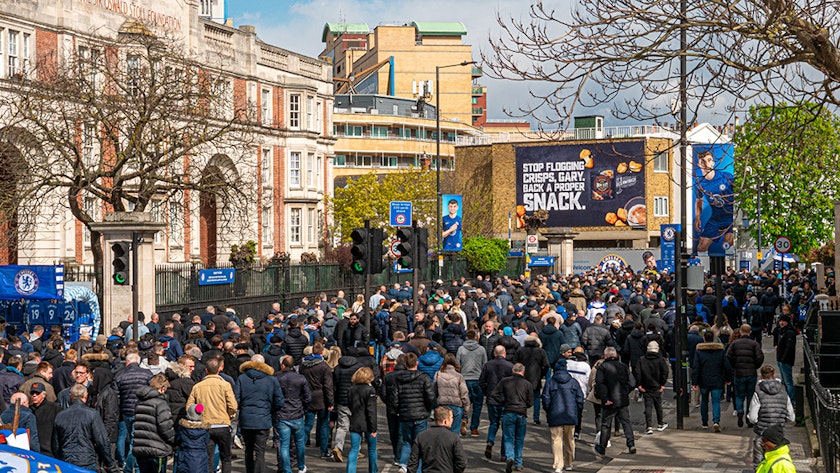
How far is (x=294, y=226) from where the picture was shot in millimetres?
58250

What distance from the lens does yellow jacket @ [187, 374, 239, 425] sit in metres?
13.2

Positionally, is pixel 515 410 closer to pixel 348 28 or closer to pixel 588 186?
pixel 588 186

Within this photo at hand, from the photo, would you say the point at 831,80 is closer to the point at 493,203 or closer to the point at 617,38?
the point at 617,38

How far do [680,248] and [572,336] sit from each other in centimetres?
404

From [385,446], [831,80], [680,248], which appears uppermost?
[831,80]

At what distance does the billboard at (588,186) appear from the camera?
3078 inches

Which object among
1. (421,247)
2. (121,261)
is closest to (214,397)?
(121,261)

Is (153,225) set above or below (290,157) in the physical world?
below

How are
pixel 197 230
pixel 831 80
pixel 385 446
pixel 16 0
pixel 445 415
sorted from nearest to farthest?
pixel 445 415, pixel 831 80, pixel 385 446, pixel 16 0, pixel 197 230

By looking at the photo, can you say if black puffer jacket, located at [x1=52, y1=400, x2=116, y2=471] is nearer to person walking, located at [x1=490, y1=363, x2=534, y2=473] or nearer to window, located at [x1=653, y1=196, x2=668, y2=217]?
person walking, located at [x1=490, y1=363, x2=534, y2=473]

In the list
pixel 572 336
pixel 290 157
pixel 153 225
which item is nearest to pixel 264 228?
pixel 290 157

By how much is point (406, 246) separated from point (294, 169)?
36357mm

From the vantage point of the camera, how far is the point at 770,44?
12.0m

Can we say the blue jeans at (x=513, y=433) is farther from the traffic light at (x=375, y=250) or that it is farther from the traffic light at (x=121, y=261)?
the traffic light at (x=121, y=261)
